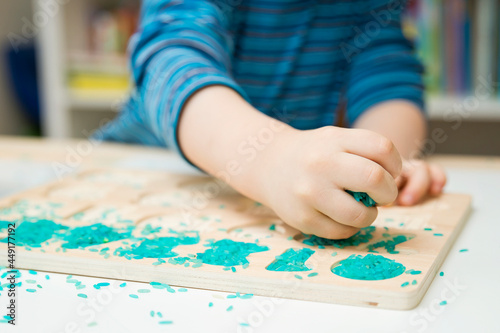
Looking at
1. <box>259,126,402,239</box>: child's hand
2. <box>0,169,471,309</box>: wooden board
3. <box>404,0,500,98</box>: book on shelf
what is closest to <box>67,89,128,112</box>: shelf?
<box>404,0,500,98</box>: book on shelf

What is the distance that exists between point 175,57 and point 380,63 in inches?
13.5

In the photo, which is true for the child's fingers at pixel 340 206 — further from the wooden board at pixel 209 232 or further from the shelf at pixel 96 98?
the shelf at pixel 96 98

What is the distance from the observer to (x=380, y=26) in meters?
0.79

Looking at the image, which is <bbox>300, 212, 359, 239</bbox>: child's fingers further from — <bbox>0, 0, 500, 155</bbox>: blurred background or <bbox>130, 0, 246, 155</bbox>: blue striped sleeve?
<bbox>0, 0, 500, 155</bbox>: blurred background

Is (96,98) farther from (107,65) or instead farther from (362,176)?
(362,176)

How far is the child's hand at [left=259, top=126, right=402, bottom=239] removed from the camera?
373mm

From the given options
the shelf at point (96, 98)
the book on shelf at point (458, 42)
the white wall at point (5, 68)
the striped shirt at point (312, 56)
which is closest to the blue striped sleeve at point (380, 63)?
the striped shirt at point (312, 56)

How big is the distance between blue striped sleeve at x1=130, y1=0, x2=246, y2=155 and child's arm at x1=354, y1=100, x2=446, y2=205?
0.19 m

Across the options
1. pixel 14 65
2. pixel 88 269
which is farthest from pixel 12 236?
pixel 14 65

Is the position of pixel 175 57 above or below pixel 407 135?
above

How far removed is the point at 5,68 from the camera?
1.66 metres

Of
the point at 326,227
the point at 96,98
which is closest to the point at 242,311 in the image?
the point at 326,227

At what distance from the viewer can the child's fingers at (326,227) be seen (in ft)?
1.29

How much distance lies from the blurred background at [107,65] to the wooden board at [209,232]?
818 mm
